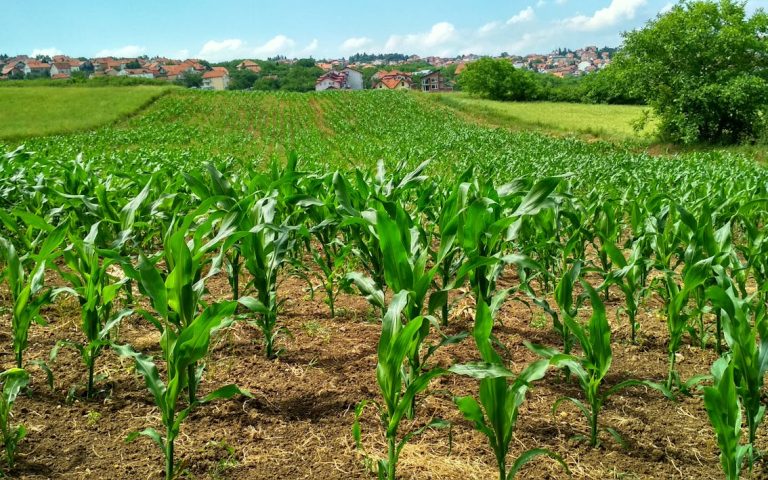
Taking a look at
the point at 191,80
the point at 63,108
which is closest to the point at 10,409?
the point at 63,108

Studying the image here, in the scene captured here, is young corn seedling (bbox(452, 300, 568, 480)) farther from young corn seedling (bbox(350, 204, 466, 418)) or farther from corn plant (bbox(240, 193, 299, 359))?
corn plant (bbox(240, 193, 299, 359))

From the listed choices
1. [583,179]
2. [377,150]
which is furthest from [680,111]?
[583,179]

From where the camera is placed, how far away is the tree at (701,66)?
24.3 m

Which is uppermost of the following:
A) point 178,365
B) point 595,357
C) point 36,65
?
point 36,65

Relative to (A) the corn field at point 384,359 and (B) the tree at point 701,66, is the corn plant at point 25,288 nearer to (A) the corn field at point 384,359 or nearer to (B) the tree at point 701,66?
(A) the corn field at point 384,359

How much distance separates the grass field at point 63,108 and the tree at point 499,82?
34.7 metres

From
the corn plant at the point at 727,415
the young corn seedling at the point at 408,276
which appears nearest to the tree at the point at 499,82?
the young corn seedling at the point at 408,276

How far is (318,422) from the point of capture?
114 inches

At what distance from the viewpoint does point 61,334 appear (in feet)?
13.1

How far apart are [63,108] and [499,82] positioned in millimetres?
44056

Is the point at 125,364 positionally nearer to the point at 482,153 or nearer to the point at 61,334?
the point at 61,334

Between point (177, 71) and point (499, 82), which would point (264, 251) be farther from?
point (177, 71)

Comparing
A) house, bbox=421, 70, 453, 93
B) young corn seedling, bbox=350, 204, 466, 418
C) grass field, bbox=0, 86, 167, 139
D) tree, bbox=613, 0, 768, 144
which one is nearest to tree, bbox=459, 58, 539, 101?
grass field, bbox=0, 86, 167, 139

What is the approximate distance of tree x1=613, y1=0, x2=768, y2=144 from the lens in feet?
79.8
